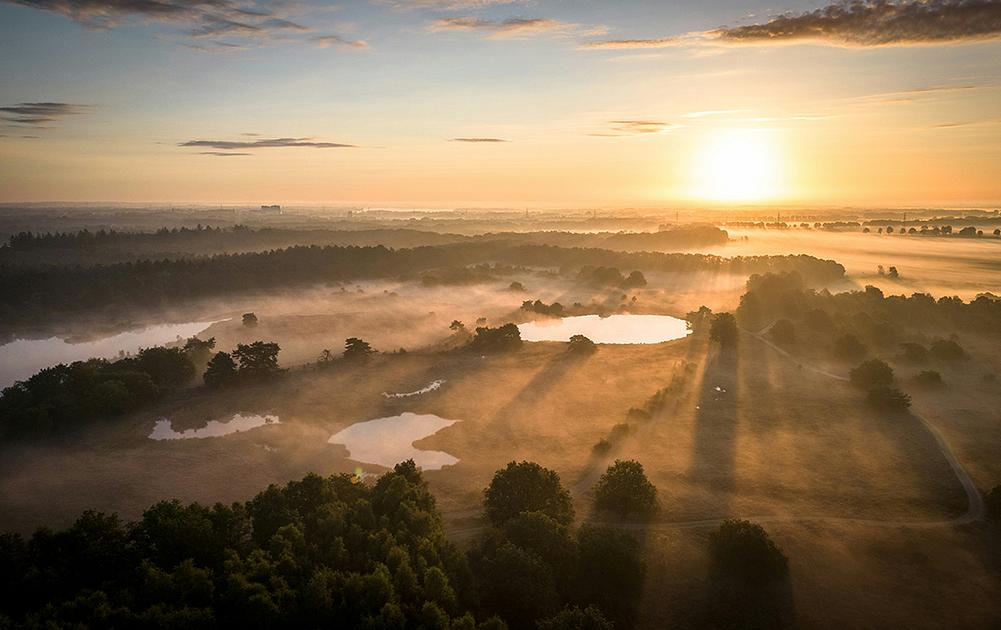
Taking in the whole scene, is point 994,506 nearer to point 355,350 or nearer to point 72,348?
point 355,350

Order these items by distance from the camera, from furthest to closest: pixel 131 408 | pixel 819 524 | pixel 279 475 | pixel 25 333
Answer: pixel 25 333
pixel 131 408
pixel 279 475
pixel 819 524

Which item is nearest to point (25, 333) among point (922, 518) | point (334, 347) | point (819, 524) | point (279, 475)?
point (334, 347)

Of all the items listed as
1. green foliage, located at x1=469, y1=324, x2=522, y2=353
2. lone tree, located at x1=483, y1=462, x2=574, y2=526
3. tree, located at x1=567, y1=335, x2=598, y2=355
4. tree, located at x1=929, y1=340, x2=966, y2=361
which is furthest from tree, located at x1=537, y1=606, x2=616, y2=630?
tree, located at x1=929, y1=340, x2=966, y2=361

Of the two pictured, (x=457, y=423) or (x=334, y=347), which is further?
(x=334, y=347)

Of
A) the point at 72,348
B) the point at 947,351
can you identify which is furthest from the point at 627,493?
the point at 72,348

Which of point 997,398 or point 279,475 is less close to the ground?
point 997,398

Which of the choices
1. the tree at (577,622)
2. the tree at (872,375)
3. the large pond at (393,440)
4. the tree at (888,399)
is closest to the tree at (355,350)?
the large pond at (393,440)

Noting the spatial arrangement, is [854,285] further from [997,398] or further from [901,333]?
[997,398]
